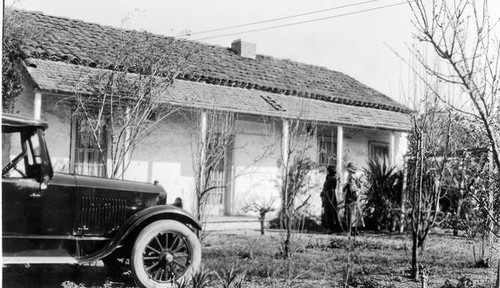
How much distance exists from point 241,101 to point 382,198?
3.73m

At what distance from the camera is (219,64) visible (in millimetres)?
14039

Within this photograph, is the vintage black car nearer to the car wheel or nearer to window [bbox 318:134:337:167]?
the car wheel

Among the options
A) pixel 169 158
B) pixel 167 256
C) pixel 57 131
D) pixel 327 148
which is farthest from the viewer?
pixel 327 148

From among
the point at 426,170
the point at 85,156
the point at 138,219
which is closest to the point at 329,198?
the point at 426,170

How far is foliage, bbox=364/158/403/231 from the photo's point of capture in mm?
11516

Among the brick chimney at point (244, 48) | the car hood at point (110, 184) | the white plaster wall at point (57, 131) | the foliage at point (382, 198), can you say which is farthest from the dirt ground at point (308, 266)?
the brick chimney at point (244, 48)

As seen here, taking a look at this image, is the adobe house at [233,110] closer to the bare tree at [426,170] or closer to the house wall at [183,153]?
the house wall at [183,153]

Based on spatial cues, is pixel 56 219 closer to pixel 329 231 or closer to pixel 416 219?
pixel 416 219

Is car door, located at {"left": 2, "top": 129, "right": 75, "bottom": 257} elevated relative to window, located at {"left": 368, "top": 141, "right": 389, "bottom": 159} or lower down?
lower down

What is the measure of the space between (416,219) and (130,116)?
13.1ft

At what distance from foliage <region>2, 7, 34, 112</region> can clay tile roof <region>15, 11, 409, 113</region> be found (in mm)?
295

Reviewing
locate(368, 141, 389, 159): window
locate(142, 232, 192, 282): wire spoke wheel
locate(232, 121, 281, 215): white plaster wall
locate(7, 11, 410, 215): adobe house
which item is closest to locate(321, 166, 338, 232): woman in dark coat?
locate(7, 11, 410, 215): adobe house

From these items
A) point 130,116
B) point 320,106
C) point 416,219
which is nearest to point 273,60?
point 320,106

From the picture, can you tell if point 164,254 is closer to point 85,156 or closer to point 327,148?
point 85,156
